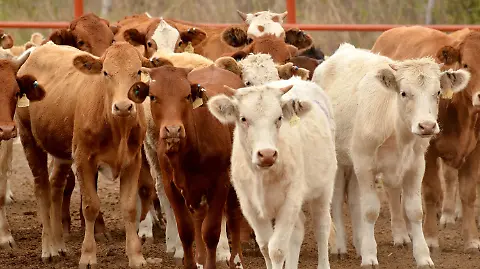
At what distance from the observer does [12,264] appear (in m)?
9.84

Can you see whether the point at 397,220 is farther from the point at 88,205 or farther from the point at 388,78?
the point at 88,205

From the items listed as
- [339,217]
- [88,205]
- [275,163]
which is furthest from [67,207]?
[275,163]

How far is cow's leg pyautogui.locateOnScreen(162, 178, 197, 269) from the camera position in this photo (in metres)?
8.84

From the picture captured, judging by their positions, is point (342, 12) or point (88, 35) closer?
point (88, 35)

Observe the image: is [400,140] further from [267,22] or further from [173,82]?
[267,22]

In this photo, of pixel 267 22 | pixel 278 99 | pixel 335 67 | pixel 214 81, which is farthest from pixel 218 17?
pixel 278 99

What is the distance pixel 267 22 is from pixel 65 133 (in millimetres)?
3611

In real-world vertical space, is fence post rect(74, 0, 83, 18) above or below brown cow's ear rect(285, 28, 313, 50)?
below

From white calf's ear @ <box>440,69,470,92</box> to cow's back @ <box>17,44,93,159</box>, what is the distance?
288 cm

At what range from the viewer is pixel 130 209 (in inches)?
372

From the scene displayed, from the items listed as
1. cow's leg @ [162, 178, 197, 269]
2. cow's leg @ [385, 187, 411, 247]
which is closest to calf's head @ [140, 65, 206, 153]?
cow's leg @ [162, 178, 197, 269]

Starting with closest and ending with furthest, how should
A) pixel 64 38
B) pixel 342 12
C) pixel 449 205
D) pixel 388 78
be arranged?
pixel 388 78, pixel 449 205, pixel 64 38, pixel 342 12

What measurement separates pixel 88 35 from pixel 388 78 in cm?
398

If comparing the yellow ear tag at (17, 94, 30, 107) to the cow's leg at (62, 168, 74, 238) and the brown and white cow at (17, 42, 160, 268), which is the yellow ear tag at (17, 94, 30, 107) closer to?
the brown and white cow at (17, 42, 160, 268)
